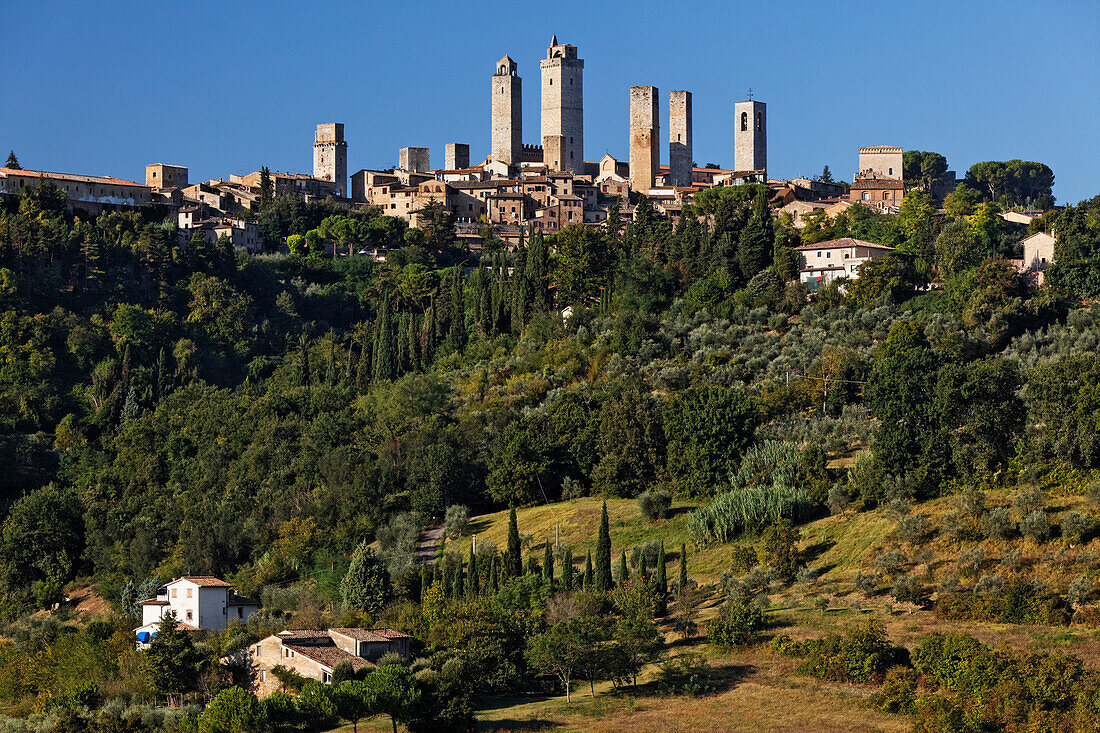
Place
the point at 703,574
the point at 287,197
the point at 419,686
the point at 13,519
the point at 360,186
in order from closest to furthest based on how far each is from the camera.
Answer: the point at 419,686
the point at 703,574
the point at 13,519
the point at 287,197
the point at 360,186

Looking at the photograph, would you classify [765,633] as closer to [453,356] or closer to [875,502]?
[875,502]

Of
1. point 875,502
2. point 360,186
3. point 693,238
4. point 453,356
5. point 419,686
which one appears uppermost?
point 360,186

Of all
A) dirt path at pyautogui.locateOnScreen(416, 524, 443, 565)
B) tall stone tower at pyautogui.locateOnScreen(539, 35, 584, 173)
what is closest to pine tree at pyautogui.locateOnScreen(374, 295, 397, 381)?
dirt path at pyautogui.locateOnScreen(416, 524, 443, 565)

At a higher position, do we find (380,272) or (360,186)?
(360,186)

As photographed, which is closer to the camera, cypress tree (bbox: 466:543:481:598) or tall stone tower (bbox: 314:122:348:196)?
cypress tree (bbox: 466:543:481:598)

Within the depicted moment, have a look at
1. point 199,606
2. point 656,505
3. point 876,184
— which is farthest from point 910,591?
point 876,184

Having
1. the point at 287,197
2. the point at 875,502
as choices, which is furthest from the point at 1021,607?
the point at 287,197

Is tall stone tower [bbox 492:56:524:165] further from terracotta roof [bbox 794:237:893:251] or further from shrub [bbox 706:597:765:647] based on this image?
shrub [bbox 706:597:765:647]
